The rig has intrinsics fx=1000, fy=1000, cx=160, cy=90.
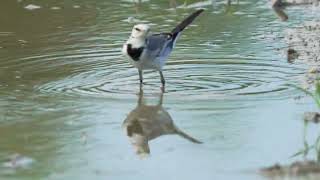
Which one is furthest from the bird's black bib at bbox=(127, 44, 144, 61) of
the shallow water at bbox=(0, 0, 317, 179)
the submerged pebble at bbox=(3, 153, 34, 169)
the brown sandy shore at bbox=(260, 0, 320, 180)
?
→ the submerged pebble at bbox=(3, 153, 34, 169)

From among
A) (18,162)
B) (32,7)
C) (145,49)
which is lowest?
(32,7)

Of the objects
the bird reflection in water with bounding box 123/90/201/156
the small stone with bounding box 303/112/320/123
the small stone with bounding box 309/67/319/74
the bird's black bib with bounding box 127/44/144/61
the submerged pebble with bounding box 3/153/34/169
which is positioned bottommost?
the bird reflection in water with bounding box 123/90/201/156

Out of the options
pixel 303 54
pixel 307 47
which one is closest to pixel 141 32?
pixel 303 54

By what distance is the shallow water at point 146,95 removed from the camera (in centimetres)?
616

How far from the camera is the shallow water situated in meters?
6.16

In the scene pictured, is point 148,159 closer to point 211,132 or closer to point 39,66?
point 211,132

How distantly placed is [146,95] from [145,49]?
17.0 inches

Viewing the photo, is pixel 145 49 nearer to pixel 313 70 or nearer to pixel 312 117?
pixel 313 70

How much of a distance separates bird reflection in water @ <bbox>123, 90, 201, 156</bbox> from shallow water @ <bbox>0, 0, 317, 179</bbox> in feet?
0.07

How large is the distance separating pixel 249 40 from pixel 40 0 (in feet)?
11.3

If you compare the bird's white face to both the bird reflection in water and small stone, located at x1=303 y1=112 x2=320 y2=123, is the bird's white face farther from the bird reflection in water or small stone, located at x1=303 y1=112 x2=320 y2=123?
small stone, located at x1=303 y1=112 x2=320 y2=123

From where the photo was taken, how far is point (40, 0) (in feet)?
40.4

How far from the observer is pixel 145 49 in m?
8.20

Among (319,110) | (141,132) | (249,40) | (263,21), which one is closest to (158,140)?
(141,132)
